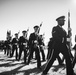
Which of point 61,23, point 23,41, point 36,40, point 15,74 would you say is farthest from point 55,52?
point 23,41

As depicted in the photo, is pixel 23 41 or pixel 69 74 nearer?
pixel 69 74

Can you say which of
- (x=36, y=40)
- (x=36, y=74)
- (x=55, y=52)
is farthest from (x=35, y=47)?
(x=55, y=52)

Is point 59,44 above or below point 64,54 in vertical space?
above

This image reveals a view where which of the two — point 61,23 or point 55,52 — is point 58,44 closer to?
point 55,52

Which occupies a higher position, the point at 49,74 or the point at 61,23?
the point at 61,23

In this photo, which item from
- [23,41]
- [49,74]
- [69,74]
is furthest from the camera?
[23,41]

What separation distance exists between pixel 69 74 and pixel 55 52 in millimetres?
899

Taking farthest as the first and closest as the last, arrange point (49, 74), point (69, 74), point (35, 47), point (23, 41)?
point (23, 41)
point (35, 47)
point (49, 74)
point (69, 74)

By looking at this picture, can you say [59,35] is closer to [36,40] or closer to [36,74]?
[36,74]

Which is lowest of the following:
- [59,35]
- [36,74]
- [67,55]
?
[36,74]

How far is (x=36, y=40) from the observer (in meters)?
7.80

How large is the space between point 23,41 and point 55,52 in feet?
16.9

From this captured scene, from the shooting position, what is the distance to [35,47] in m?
7.41

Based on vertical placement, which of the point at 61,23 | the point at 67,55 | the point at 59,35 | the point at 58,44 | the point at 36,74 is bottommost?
the point at 36,74
